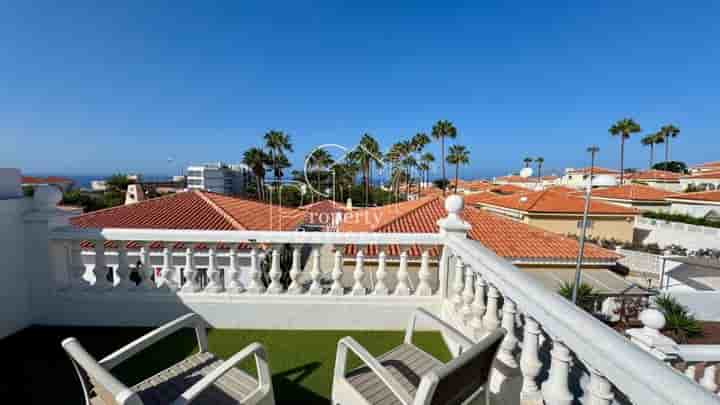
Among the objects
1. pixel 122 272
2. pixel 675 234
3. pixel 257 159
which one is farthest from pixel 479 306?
pixel 257 159

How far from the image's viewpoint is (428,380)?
1283 mm

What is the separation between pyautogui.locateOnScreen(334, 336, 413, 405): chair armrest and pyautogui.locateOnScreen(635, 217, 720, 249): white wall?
30436 mm

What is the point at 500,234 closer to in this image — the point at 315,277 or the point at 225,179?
the point at 315,277

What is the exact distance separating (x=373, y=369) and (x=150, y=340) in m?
1.39

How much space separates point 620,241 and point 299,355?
2976 centimetres

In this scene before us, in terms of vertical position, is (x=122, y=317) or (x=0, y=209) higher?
(x=0, y=209)

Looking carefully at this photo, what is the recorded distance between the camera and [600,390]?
123cm

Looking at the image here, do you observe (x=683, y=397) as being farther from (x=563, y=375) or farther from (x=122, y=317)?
(x=122, y=317)

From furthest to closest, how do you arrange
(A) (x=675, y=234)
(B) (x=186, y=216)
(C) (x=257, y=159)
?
1. (C) (x=257, y=159)
2. (A) (x=675, y=234)
3. (B) (x=186, y=216)

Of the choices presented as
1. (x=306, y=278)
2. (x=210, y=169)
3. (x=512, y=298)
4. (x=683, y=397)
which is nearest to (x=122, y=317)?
(x=306, y=278)

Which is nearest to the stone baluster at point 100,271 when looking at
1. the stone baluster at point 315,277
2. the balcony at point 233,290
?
the balcony at point 233,290

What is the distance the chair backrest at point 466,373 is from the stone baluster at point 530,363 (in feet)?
0.79

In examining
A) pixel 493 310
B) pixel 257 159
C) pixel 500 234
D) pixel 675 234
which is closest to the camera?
pixel 493 310

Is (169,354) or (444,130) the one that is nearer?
(169,354)
